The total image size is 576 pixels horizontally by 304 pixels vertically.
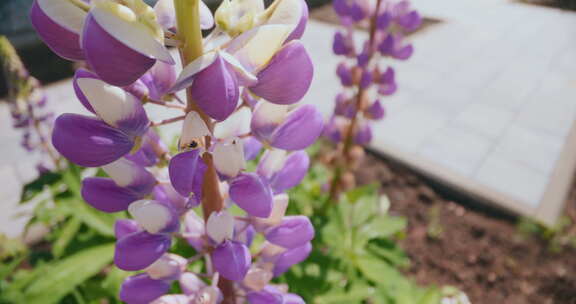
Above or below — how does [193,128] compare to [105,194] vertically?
above

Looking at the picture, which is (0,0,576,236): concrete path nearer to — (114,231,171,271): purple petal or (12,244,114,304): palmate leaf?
(12,244,114,304): palmate leaf

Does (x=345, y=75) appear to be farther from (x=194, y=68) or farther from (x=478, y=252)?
(x=478, y=252)

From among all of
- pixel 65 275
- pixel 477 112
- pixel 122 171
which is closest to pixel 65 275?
pixel 65 275

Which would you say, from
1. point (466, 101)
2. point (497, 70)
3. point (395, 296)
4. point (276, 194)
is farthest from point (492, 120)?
point (276, 194)

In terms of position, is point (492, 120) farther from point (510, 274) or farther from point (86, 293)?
point (86, 293)

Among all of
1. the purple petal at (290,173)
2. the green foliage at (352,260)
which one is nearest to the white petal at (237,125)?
the purple petal at (290,173)

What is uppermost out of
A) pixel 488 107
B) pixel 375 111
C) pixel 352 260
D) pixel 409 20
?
pixel 409 20
